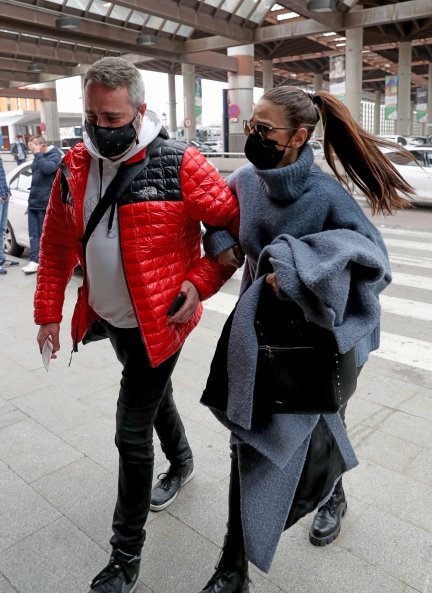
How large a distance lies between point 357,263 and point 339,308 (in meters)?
0.15

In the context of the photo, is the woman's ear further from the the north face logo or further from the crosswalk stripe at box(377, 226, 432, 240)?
the crosswalk stripe at box(377, 226, 432, 240)

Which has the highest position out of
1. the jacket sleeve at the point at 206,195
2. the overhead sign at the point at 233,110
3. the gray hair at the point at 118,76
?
the overhead sign at the point at 233,110

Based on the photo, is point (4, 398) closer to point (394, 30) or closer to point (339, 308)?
point (339, 308)

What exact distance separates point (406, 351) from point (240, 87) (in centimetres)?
2955

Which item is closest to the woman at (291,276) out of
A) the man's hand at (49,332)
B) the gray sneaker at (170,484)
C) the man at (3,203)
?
the gray sneaker at (170,484)

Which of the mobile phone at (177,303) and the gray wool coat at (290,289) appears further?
the mobile phone at (177,303)

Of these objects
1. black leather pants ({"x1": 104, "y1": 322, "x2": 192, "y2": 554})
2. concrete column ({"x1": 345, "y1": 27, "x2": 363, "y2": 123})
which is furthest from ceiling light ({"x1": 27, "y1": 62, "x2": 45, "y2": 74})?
black leather pants ({"x1": 104, "y1": 322, "x2": 192, "y2": 554})

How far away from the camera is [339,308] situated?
163cm

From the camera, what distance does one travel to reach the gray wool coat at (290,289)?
1.65m

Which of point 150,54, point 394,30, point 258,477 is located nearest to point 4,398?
point 258,477

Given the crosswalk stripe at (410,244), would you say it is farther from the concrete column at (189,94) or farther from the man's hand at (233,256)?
the concrete column at (189,94)

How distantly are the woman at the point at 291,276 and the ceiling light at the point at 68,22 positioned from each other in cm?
2379

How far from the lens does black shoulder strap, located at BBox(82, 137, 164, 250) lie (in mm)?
2164

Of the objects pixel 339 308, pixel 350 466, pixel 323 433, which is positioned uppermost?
pixel 339 308
